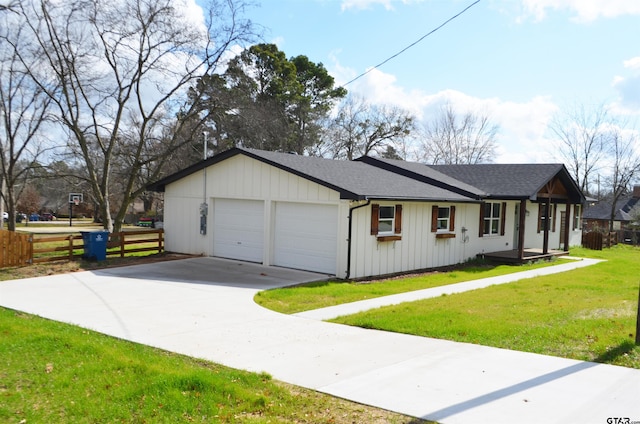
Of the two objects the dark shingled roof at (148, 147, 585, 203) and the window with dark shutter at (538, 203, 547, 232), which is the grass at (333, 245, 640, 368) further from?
the window with dark shutter at (538, 203, 547, 232)

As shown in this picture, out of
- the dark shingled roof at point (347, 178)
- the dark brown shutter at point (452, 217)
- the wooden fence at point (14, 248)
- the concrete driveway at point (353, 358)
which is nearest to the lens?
the concrete driveway at point (353, 358)

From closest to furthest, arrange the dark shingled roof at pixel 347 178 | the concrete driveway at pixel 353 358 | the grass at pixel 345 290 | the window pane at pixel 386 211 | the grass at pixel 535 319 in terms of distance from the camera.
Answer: the concrete driveway at pixel 353 358 < the grass at pixel 535 319 < the grass at pixel 345 290 < the dark shingled roof at pixel 347 178 < the window pane at pixel 386 211

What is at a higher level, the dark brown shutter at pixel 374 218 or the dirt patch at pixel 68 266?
the dark brown shutter at pixel 374 218

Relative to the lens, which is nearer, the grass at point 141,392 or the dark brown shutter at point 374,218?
the grass at point 141,392

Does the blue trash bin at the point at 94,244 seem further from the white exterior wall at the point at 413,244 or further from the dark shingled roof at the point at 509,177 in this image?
the dark shingled roof at the point at 509,177

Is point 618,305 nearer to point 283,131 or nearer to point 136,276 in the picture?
point 136,276

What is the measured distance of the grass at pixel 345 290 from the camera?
1059 cm

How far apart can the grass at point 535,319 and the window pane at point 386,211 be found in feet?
11.6

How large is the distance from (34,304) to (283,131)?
26.9 metres

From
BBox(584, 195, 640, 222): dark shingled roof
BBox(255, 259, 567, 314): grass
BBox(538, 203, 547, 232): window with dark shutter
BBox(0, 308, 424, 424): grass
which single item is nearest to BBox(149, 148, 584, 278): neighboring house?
BBox(255, 259, 567, 314): grass

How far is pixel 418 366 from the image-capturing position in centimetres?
628

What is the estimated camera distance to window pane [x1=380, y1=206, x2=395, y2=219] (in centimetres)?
1503

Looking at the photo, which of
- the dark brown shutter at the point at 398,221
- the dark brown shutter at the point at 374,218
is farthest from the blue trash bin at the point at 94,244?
the dark brown shutter at the point at 398,221

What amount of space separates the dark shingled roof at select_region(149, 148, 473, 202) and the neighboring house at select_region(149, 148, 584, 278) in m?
0.05
